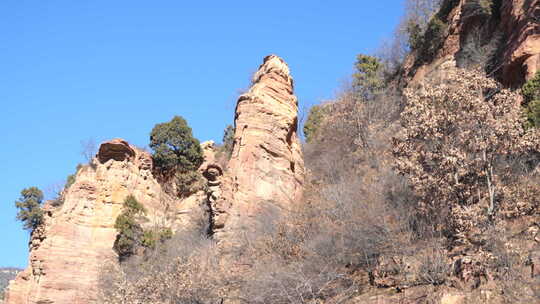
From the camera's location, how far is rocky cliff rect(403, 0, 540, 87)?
24.8m

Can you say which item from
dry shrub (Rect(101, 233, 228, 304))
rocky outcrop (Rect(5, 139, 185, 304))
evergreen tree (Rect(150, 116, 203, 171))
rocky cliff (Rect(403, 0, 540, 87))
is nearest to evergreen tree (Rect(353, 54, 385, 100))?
rocky cliff (Rect(403, 0, 540, 87))

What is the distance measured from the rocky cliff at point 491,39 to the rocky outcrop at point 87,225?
15.3m

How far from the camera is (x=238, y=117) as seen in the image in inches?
1137

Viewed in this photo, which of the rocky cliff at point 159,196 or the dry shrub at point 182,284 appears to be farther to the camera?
the rocky cliff at point 159,196

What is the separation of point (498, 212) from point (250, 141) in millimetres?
13420

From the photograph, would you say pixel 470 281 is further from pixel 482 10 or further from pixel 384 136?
pixel 482 10

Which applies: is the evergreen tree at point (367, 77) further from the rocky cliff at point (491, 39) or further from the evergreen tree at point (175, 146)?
the evergreen tree at point (175, 146)

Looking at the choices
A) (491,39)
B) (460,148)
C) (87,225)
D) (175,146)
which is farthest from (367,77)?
(460,148)

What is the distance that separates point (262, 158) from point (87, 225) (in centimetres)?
837

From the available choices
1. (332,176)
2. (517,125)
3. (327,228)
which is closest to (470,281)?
(517,125)

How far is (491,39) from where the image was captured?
30.0 m

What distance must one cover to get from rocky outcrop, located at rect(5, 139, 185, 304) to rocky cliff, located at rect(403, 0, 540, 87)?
1526cm

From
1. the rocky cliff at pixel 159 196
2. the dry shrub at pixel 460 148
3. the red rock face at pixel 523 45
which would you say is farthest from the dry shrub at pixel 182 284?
the red rock face at pixel 523 45

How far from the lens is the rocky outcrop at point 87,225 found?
2636 centimetres
